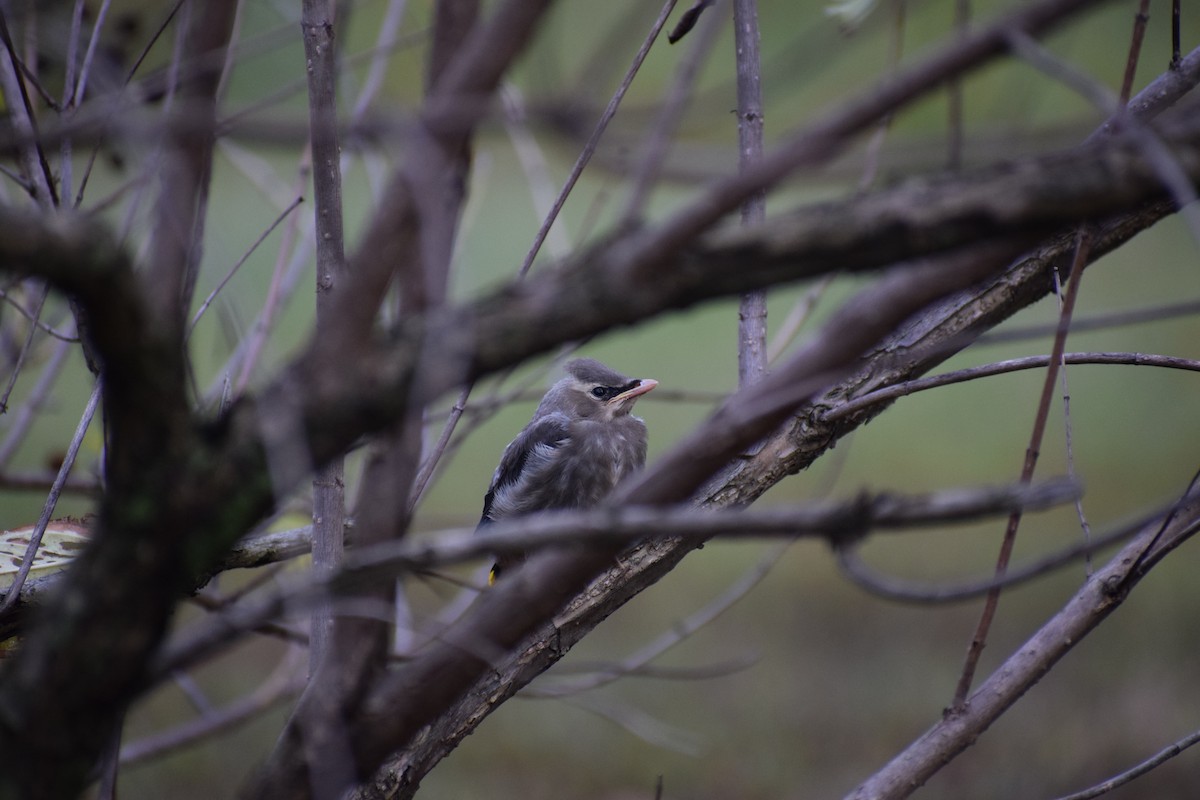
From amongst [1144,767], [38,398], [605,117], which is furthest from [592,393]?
[1144,767]

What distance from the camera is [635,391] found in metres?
3.07

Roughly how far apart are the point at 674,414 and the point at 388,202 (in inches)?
123

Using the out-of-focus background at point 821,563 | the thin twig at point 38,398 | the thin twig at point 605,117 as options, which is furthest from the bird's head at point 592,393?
the thin twig at point 605,117

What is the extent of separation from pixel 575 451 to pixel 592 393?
10.6 inches

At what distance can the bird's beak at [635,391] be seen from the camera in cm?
304

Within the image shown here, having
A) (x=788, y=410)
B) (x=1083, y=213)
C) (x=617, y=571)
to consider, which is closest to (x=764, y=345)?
(x=617, y=571)

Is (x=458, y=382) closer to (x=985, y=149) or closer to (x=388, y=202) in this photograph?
(x=388, y=202)

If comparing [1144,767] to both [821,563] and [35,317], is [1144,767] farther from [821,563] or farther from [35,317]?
[821,563]

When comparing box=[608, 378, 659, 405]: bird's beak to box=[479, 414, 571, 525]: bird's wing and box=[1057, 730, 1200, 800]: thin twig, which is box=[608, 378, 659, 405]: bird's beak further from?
box=[1057, 730, 1200, 800]: thin twig

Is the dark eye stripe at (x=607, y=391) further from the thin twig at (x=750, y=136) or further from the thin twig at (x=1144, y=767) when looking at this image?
the thin twig at (x=1144, y=767)

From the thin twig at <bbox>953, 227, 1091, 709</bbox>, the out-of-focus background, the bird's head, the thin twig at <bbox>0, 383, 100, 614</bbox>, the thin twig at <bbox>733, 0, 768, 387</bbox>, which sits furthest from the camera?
the out-of-focus background

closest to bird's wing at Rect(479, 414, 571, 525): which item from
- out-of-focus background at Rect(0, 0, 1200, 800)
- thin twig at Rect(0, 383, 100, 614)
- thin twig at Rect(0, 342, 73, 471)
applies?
out-of-focus background at Rect(0, 0, 1200, 800)

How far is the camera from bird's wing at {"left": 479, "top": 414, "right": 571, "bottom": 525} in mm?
3057

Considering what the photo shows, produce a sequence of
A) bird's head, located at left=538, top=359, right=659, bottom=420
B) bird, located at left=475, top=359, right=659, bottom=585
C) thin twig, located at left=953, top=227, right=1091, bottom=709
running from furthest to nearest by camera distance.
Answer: bird's head, located at left=538, top=359, right=659, bottom=420 < bird, located at left=475, top=359, right=659, bottom=585 < thin twig, located at left=953, top=227, right=1091, bottom=709
